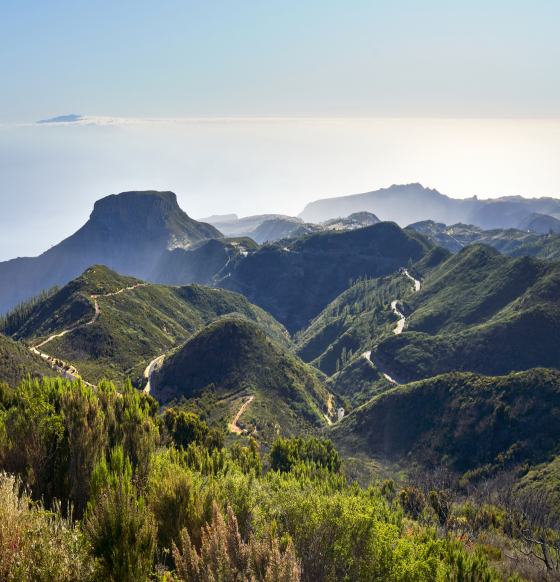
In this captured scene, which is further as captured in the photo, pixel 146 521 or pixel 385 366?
pixel 385 366

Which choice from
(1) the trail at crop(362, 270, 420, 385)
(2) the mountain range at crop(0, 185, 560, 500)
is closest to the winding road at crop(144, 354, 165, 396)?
(2) the mountain range at crop(0, 185, 560, 500)

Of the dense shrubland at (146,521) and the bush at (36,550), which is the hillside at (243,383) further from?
the bush at (36,550)

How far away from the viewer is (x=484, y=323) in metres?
96.2

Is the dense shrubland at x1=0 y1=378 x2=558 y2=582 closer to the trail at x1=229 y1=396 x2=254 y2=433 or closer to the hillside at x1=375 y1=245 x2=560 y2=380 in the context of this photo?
the trail at x1=229 y1=396 x2=254 y2=433

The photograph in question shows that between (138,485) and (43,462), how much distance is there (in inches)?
146

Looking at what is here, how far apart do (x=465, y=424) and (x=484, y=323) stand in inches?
1946

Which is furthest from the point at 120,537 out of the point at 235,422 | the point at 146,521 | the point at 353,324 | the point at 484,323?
the point at 353,324

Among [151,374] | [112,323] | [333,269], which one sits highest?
[112,323]

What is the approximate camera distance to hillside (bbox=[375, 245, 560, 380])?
83.7 meters

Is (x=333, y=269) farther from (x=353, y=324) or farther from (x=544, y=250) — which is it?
(x=544, y=250)

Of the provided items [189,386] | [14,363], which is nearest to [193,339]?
[189,386]

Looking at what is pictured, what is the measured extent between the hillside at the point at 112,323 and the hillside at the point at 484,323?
55609 millimetres

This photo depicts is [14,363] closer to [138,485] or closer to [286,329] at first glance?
[138,485]

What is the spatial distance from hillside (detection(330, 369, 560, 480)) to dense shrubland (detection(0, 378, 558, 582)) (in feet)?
97.8
